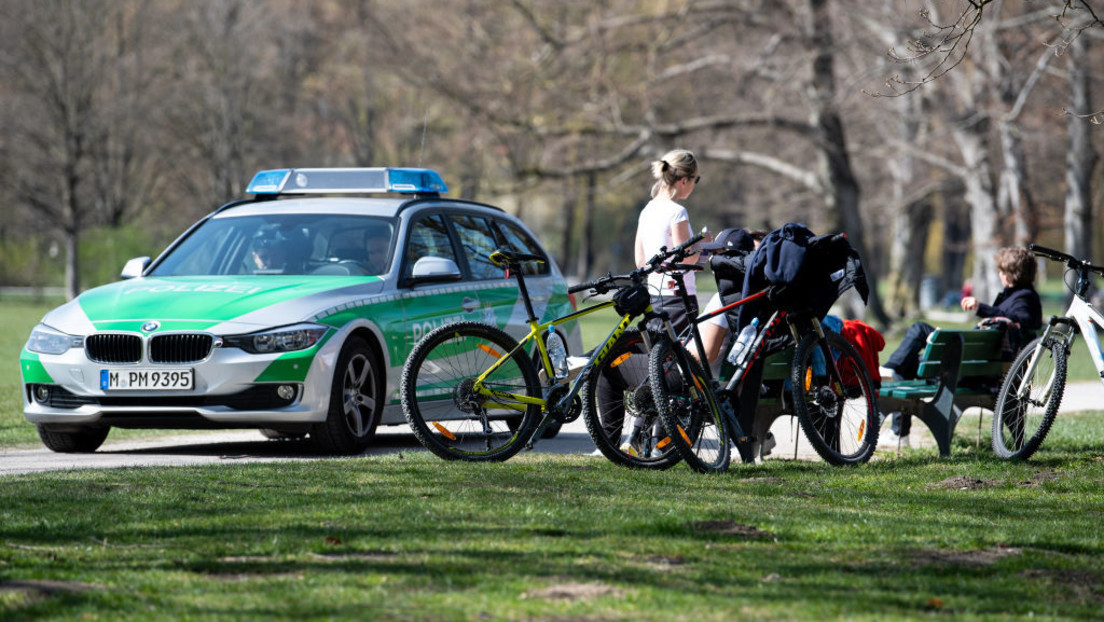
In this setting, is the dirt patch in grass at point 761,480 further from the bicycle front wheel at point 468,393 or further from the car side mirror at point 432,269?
the car side mirror at point 432,269

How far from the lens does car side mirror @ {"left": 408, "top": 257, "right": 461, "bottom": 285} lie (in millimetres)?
10328

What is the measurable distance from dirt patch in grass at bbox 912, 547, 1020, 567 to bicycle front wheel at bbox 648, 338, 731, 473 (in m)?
2.23

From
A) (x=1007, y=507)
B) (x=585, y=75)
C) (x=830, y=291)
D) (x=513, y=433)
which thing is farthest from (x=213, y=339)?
(x=585, y=75)

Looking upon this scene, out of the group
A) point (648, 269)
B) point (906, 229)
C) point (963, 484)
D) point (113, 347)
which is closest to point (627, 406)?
point (648, 269)

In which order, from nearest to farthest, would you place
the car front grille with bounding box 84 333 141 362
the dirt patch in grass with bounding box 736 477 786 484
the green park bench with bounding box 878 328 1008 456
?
the dirt patch in grass with bounding box 736 477 786 484, the car front grille with bounding box 84 333 141 362, the green park bench with bounding box 878 328 1008 456

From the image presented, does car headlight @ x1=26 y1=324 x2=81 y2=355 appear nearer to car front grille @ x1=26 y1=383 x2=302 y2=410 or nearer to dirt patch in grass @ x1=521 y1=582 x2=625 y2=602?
car front grille @ x1=26 y1=383 x2=302 y2=410

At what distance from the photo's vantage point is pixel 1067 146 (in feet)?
105

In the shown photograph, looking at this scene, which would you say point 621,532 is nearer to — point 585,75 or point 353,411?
point 353,411

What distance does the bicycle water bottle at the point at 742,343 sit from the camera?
28.9 feet

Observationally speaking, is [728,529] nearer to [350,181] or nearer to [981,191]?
[350,181]

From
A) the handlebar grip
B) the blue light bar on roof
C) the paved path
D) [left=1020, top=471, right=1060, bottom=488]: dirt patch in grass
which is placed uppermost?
the blue light bar on roof

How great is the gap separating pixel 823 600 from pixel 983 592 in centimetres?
59

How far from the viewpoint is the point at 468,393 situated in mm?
8102

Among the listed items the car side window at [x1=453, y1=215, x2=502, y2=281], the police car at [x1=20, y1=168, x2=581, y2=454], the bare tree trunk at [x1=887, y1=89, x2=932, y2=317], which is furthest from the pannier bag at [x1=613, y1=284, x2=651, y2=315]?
the bare tree trunk at [x1=887, y1=89, x2=932, y2=317]
